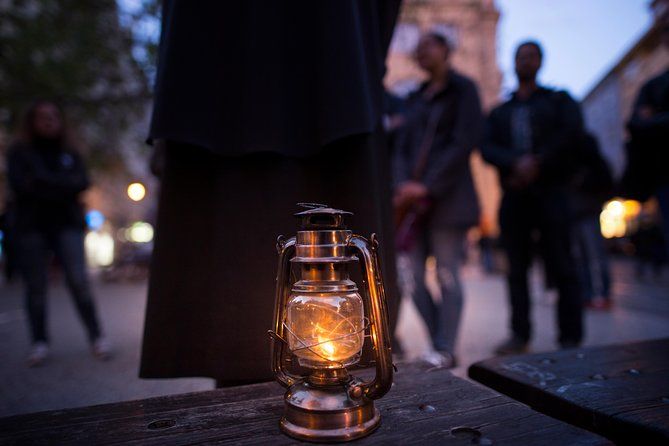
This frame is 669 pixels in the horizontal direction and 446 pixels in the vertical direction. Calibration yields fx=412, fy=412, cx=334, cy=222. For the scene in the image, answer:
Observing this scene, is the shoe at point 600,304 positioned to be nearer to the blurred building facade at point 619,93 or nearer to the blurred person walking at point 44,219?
the blurred person walking at point 44,219

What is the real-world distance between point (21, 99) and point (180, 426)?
8.20 m

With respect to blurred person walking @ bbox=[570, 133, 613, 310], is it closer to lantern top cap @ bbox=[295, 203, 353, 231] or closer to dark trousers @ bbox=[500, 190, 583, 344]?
dark trousers @ bbox=[500, 190, 583, 344]

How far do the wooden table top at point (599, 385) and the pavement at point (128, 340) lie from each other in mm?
898

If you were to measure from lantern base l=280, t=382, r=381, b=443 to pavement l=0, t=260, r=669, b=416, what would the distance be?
130cm

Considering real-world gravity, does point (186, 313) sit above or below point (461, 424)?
above

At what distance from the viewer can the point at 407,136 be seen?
9.05ft

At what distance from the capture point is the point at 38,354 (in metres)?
2.63

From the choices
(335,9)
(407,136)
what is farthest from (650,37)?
(335,9)

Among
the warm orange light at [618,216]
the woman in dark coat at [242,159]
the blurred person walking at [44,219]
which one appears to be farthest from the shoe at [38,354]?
the warm orange light at [618,216]

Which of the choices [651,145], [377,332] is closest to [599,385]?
[377,332]

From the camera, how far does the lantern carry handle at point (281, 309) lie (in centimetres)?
84

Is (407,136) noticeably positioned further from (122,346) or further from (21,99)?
(21,99)

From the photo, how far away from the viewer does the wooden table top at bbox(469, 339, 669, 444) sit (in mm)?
828

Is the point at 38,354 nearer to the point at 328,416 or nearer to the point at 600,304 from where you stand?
the point at 328,416
